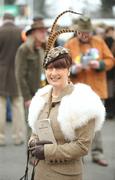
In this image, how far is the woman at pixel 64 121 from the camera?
148 inches

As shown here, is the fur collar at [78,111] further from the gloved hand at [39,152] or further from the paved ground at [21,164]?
the paved ground at [21,164]

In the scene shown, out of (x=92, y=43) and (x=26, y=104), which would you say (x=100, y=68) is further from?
(x=26, y=104)

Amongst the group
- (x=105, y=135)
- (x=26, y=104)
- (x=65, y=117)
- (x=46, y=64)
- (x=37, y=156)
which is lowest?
(x=105, y=135)

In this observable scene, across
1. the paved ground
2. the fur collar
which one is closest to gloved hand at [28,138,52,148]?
the fur collar

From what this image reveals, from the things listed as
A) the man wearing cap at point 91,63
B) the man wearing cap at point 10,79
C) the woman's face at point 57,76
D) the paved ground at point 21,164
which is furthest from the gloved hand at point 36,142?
the man wearing cap at point 10,79

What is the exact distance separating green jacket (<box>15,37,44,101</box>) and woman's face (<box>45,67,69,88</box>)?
127 inches

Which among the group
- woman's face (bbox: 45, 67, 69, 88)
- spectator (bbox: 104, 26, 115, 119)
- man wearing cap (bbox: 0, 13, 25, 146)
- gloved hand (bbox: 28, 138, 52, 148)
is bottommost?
spectator (bbox: 104, 26, 115, 119)

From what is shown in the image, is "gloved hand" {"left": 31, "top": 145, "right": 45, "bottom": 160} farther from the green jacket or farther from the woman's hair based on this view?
the green jacket

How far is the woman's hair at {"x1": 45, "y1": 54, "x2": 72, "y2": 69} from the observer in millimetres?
3844

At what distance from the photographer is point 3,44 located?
8.84 m

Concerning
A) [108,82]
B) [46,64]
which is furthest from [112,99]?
[46,64]

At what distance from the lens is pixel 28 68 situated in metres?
7.18

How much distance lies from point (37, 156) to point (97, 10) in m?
11.1

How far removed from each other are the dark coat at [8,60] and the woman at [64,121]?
194 inches
